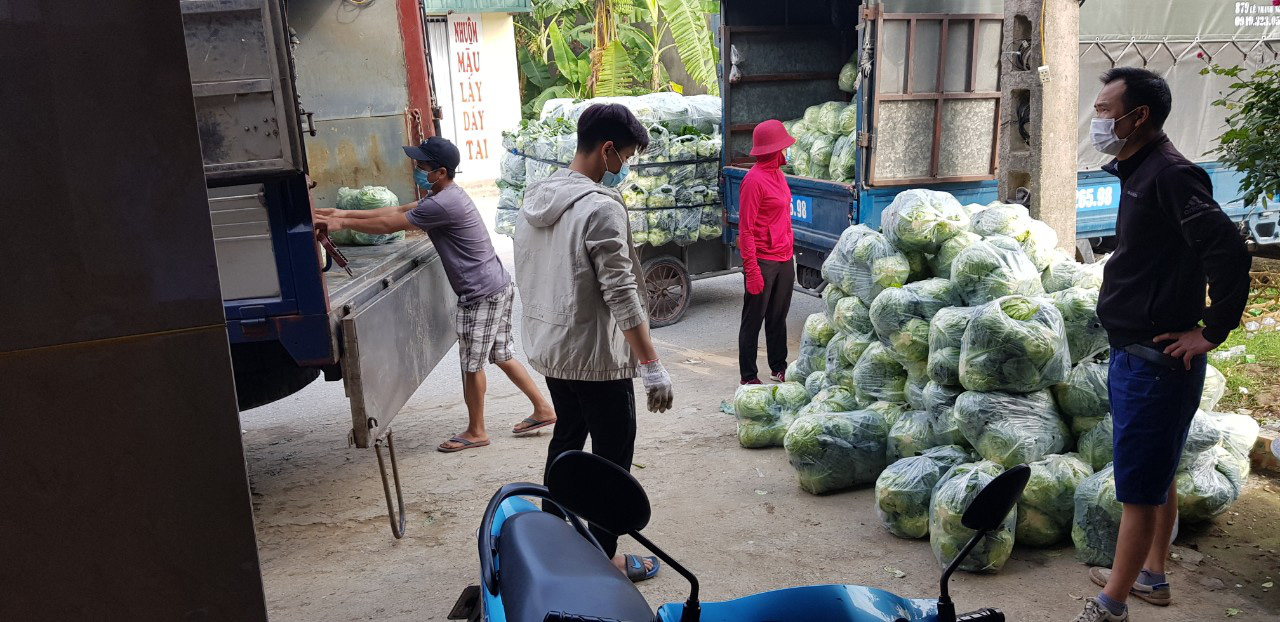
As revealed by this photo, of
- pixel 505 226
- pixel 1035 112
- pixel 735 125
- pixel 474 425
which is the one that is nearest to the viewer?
pixel 474 425

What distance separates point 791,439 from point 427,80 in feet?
11.8

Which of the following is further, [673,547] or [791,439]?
[791,439]

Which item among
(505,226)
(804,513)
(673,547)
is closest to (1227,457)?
(804,513)

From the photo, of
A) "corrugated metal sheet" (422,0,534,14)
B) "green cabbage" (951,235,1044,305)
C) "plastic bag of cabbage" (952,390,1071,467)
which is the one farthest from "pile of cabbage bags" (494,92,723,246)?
"corrugated metal sheet" (422,0,534,14)

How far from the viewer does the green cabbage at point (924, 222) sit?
190 inches

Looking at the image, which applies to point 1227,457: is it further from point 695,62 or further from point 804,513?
point 695,62

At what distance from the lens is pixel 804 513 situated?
14.6ft

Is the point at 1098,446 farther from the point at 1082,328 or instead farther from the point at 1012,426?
the point at 1082,328

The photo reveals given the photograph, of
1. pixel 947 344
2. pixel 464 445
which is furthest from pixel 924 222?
pixel 464 445

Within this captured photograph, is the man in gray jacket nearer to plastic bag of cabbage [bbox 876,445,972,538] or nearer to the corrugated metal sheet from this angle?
plastic bag of cabbage [bbox 876,445,972,538]

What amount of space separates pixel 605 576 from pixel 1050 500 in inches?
93.8

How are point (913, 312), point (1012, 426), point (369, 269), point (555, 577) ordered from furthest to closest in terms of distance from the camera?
1. point (369, 269)
2. point (913, 312)
3. point (1012, 426)
4. point (555, 577)

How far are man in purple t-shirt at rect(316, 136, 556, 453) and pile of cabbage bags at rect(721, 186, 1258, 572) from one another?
72.4 inches

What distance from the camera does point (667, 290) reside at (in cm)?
858
